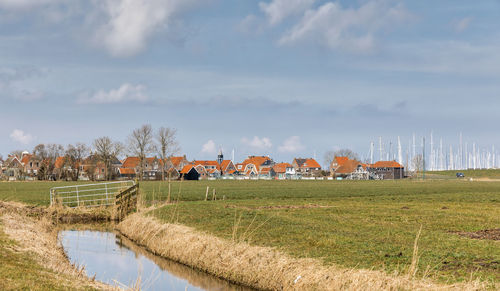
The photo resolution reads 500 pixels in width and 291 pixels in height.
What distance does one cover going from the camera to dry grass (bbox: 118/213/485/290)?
575 inches

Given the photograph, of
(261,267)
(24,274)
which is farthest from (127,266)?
(24,274)

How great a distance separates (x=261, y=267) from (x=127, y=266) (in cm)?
884

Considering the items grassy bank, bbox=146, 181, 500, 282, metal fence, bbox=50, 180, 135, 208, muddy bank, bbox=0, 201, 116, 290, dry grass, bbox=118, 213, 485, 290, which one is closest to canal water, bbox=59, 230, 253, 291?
dry grass, bbox=118, 213, 485, 290

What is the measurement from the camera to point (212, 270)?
2145cm

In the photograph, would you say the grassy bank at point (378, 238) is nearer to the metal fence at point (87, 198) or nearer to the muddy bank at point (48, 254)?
the muddy bank at point (48, 254)

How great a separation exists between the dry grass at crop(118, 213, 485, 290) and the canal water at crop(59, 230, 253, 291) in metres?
0.47

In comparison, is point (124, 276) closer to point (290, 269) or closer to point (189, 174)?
point (290, 269)

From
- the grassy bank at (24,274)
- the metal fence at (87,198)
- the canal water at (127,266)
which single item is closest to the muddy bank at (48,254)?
the grassy bank at (24,274)

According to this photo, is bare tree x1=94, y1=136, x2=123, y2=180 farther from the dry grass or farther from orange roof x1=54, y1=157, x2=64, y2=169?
the dry grass

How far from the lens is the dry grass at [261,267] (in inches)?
575

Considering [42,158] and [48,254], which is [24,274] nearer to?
[48,254]

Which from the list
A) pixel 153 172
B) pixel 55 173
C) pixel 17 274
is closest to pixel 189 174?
pixel 153 172

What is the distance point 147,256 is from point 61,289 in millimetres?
13490

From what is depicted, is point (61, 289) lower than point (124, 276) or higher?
higher
